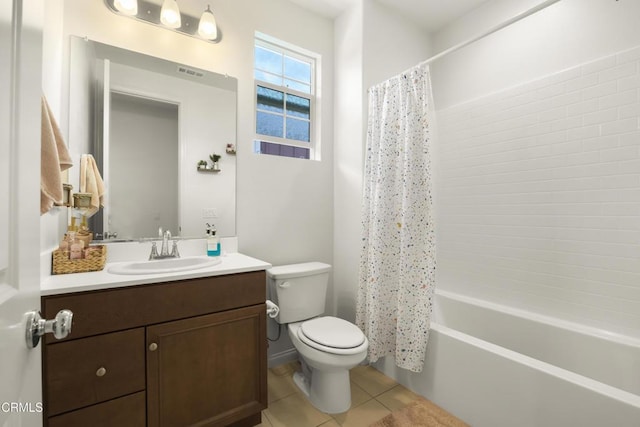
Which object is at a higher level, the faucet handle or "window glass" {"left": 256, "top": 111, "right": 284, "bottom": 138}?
"window glass" {"left": 256, "top": 111, "right": 284, "bottom": 138}

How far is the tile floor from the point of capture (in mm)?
1609

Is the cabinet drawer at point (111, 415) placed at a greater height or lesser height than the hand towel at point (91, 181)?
lesser

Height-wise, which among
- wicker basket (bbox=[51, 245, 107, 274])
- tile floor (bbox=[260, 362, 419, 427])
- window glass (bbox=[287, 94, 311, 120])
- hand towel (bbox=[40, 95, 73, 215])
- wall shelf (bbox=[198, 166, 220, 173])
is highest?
window glass (bbox=[287, 94, 311, 120])

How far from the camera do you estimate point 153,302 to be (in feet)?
4.13

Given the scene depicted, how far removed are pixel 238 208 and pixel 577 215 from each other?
2.20m

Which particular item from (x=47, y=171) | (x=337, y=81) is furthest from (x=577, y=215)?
(x=47, y=171)

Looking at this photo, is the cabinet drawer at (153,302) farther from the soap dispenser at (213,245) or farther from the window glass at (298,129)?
the window glass at (298,129)

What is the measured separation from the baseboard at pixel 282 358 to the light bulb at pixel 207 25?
2.26 m

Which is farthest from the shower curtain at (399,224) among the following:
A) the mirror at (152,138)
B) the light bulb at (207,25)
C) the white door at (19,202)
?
the white door at (19,202)

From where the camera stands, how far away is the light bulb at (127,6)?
161 centimetres

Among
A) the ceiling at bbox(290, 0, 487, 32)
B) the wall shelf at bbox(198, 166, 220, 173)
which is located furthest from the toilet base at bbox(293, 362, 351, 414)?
the ceiling at bbox(290, 0, 487, 32)

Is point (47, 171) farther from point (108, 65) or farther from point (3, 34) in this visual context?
point (108, 65)

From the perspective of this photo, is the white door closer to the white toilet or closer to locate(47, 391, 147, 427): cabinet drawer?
locate(47, 391, 147, 427): cabinet drawer

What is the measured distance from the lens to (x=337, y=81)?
2.42 meters
